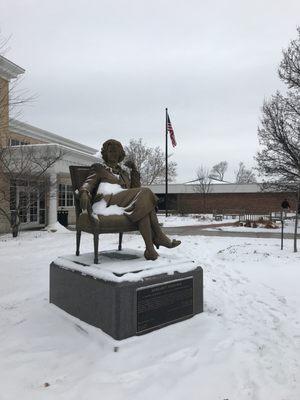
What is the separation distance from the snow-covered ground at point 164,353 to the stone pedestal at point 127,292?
12 cm

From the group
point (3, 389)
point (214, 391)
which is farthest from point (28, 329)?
point (214, 391)

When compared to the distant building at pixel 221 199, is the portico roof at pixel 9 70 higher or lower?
higher

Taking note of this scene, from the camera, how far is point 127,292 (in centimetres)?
420

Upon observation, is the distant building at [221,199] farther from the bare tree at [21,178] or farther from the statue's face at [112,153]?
the statue's face at [112,153]

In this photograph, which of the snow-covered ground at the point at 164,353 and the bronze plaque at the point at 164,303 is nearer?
the snow-covered ground at the point at 164,353

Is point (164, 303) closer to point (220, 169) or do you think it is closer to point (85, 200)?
point (85, 200)

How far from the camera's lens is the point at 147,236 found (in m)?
5.05

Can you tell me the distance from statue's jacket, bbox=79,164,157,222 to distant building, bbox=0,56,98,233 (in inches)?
330

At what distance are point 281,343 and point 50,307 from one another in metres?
2.91

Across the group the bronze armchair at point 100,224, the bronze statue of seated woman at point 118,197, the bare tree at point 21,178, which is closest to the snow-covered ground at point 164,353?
the bronze armchair at point 100,224

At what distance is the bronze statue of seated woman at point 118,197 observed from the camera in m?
4.95

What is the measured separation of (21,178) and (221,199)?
29.5 metres

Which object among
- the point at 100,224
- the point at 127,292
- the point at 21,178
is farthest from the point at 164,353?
the point at 21,178

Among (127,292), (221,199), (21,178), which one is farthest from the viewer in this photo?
(221,199)
